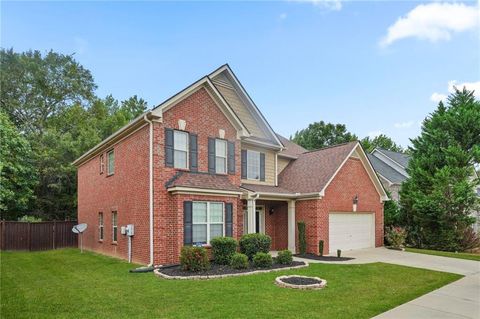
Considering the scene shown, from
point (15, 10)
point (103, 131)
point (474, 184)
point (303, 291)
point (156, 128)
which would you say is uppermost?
point (15, 10)

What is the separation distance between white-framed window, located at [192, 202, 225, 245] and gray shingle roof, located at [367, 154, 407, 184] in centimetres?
1731

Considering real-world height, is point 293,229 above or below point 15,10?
below

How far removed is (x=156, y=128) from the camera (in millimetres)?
13586

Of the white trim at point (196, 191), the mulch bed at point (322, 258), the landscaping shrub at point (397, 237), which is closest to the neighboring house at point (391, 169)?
the landscaping shrub at point (397, 237)

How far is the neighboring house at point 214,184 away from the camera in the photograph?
533 inches

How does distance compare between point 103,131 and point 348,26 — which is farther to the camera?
point 103,131

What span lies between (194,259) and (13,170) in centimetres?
1577

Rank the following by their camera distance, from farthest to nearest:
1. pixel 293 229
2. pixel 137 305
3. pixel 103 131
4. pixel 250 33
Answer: pixel 103 131 < pixel 293 229 < pixel 250 33 < pixel 137 305

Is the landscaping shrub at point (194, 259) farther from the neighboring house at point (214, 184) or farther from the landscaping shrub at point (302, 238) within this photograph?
the landscaping shrub at point (302, 238)

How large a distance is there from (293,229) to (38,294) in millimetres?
11696

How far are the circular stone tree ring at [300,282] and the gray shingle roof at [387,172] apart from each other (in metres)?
19.3

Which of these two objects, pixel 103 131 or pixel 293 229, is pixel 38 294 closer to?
pixel 293 229

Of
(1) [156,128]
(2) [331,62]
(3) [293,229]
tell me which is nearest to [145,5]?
(1) [156,128]

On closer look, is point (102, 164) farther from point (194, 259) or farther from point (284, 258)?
point (284, 258)
